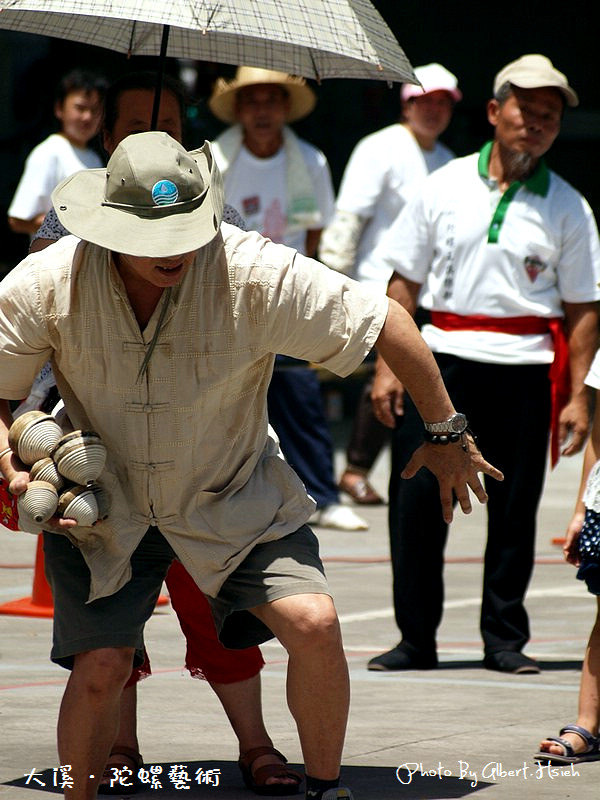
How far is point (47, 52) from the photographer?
14.9m

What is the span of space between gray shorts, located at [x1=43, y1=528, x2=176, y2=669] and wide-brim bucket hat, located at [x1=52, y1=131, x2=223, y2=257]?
793 mm

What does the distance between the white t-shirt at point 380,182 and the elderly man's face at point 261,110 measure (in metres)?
0.77

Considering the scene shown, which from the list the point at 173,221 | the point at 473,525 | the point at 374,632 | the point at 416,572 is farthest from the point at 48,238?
the point at 473,525

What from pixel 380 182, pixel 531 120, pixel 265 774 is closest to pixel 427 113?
pixel 380 182

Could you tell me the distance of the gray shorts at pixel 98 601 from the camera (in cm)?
401

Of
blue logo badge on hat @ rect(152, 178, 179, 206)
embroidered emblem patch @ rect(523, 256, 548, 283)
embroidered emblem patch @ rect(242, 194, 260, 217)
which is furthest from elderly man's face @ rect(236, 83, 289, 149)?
blue logo badge on hat @ rect(152, 178, 179, 206)

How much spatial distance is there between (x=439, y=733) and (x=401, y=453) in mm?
1415

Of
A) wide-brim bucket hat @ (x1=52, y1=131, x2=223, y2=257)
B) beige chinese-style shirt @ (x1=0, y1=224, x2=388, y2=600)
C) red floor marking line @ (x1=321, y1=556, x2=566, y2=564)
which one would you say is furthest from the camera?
red floor marking line @ (x1=321, y1=556, x2=566, y2=564)

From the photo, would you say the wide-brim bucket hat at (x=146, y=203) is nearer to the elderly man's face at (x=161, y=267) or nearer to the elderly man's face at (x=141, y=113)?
the elderly man's face at (x=161, y=267)

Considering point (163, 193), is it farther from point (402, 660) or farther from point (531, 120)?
point (402, 660)

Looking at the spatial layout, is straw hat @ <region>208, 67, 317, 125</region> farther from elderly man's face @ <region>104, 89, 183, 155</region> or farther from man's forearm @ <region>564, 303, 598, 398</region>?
elderly man's face @ <region>104, 89, 183, 155</region>

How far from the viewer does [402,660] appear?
6125 millimetres

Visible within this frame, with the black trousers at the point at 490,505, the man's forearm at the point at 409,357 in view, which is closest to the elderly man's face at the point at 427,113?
the black trousers at the point at 490,505

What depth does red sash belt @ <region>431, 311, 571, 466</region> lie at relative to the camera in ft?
20.3
